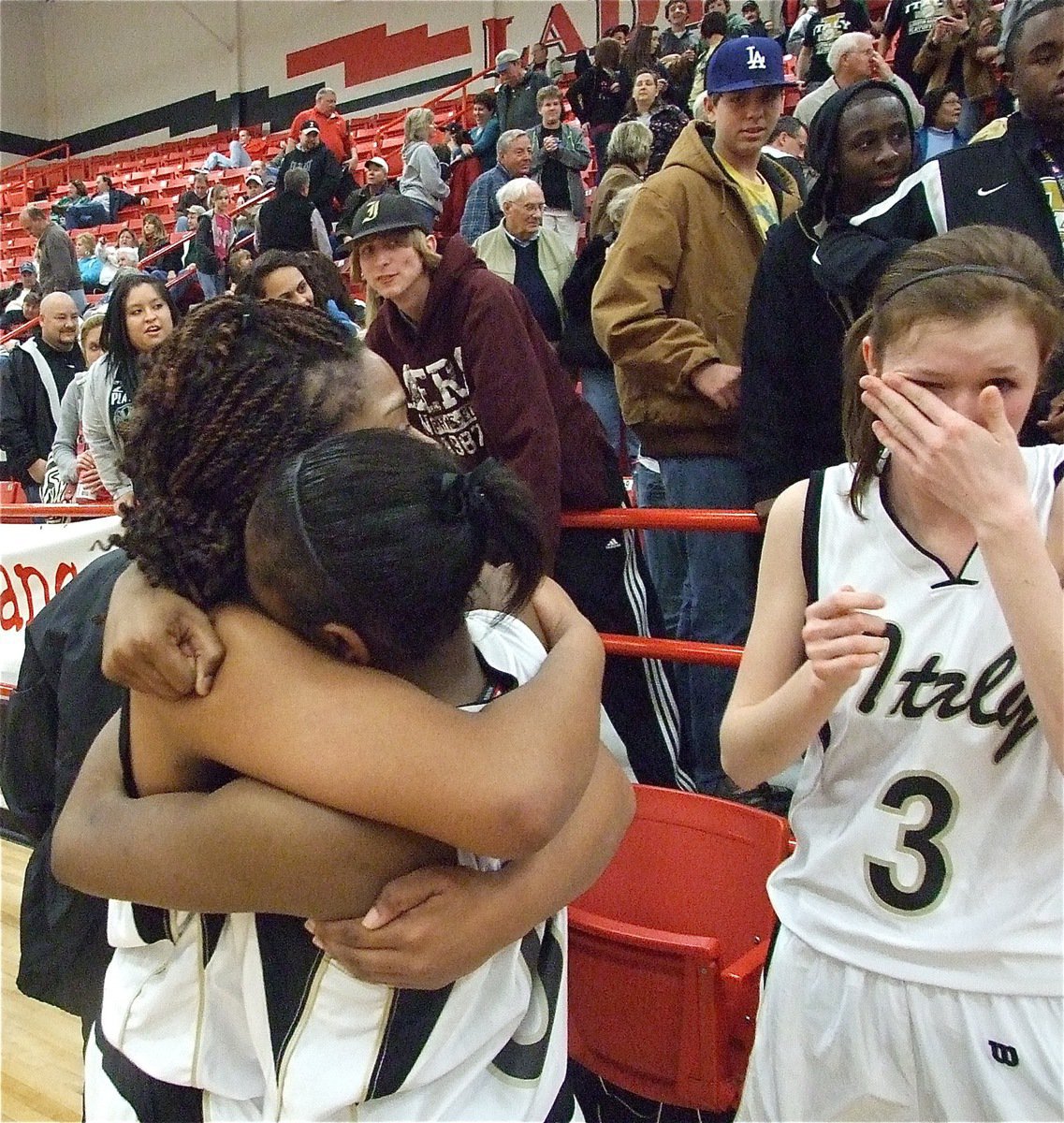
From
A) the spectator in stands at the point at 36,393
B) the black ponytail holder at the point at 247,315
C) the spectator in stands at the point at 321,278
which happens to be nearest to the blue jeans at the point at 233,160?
the spectator in stands at the point at 36,393

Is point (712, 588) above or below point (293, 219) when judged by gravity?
below

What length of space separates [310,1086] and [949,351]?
98 centimetres

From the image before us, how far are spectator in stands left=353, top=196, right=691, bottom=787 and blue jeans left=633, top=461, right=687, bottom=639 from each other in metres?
0.23

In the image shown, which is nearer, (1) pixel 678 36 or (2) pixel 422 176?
(2) pixel 422 176

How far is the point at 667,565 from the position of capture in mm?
3342

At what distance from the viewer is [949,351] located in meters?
1.16

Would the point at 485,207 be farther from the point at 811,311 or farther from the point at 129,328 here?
the point at 811,311

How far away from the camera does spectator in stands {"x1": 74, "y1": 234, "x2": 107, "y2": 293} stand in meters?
13.8

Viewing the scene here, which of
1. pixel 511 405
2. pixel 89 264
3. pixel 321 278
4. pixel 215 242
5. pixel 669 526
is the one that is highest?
pixel 215 242

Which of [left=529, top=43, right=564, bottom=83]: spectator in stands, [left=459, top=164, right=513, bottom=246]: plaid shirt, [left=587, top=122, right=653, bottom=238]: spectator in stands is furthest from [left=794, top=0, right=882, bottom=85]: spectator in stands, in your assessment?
[left=587, top=122, right=653, bottom=238]: spectator in stands

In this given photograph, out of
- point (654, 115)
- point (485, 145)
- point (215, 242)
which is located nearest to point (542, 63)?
point (485, 145)

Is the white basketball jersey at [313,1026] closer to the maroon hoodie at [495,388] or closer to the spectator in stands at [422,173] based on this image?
the maroon hoodie at [495,388]

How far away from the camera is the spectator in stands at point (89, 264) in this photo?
13844 mm

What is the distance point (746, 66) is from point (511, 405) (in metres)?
1.18
